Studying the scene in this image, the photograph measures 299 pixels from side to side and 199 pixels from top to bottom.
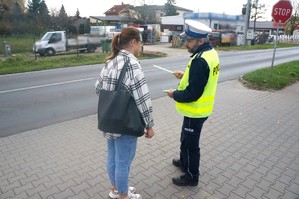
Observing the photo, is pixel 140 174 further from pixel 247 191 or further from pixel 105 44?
pixel 105 44

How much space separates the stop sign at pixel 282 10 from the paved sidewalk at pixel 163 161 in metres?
5.34

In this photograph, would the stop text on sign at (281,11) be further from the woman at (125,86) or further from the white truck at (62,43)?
the white truck at (62,43)

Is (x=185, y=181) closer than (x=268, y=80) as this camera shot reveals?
Yes

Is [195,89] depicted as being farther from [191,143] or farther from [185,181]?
[185,181]

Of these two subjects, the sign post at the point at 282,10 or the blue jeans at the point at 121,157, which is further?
the sign post at the point at 282,10

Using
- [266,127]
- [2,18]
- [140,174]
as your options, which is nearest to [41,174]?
[140,174]

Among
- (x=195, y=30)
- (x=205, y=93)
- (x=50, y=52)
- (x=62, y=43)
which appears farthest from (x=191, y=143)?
(x=62, y=43)

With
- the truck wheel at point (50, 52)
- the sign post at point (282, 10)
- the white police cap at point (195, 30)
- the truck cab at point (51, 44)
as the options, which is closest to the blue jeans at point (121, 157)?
the white police cap at point (195, 30)

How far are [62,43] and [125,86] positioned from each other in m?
20.8

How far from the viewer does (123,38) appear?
273 centimetres

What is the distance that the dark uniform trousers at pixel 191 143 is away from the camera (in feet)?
10.9

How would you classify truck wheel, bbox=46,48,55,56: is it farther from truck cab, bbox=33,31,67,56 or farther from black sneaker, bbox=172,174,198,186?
black sneaker, bbox=172,174,198,186

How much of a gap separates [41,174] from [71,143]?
1086 mm

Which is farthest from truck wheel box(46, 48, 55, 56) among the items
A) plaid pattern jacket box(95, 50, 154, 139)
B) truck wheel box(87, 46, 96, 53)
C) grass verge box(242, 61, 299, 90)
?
plaid pattern jacket box(95, 50, 154, 139)
